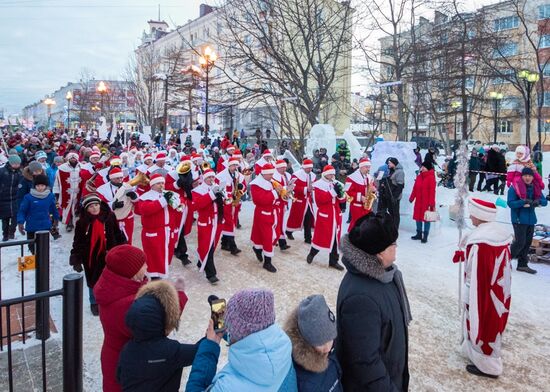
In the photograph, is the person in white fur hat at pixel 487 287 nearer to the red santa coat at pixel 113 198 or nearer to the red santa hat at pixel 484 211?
the red santa hat at pixel 484 211

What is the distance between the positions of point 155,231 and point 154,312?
4045 millimetres

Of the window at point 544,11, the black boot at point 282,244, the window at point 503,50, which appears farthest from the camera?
the window at point 544,11

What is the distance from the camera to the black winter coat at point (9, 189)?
895 cm

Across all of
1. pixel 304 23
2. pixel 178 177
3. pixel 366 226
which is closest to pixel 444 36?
pixel 304 23

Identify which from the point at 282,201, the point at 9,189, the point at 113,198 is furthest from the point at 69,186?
the point at 282,201

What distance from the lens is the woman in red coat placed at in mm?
9516

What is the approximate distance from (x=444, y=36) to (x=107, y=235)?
16619 millimetres

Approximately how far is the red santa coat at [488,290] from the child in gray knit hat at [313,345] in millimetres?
2715

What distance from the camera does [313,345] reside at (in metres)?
2.02

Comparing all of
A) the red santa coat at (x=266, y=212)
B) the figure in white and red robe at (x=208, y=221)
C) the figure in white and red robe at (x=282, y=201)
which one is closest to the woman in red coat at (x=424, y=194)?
the figure in white and red robe at (x=282, y=201)

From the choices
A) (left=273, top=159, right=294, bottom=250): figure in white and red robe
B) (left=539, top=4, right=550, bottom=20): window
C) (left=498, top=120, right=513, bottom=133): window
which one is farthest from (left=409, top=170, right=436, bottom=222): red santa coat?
(left=498, top=120, right=513, bottom=133): window

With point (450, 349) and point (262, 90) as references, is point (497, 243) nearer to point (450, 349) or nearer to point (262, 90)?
point (450, 349)

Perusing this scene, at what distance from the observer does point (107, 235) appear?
5.42 metres

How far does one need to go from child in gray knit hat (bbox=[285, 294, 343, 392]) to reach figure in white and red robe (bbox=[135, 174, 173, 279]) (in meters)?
4.55
